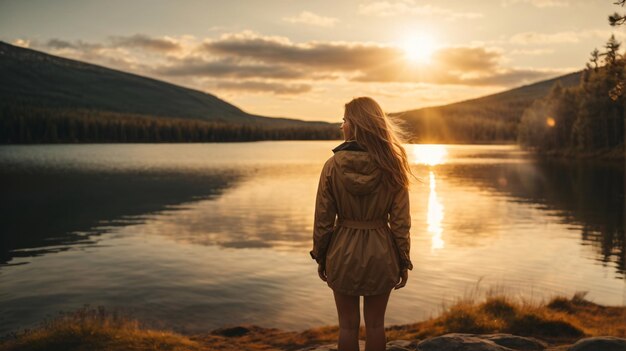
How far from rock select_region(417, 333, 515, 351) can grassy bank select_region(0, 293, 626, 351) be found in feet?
7.50

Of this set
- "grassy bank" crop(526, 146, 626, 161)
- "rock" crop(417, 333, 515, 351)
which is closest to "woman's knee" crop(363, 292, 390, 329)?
"rock" crop(417, 333, 515, 351)

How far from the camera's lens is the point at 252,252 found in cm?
2448

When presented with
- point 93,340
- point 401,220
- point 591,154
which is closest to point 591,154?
point 591,154

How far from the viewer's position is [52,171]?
72125mm

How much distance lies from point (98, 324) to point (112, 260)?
12.3m

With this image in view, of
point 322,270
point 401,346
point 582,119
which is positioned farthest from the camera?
point 582,119

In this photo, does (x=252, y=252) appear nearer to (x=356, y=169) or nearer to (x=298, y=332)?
(x=298, y=332)

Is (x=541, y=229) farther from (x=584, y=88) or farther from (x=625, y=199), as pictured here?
(x=584, y=88)

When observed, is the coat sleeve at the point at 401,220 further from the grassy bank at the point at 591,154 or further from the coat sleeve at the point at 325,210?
the grassy bank at the point at 591,154

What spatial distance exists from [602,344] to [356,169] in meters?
5.53

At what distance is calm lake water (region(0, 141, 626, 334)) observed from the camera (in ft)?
54.5

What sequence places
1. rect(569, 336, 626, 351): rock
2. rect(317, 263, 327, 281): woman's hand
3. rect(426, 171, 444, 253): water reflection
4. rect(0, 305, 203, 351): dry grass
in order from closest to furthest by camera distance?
rect(317, 263, 327, 281): woman's hand → rect(569, 336, 626, 351): rock → rect(0, 305, 203, 351): dry grass → rect(426, 171, 444, 253): water reflection

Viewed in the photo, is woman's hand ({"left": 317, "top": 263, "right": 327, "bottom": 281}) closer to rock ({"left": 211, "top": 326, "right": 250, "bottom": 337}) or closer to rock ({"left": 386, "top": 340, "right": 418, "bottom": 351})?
rock ({"left": 386, "top": 340, "right": 418, "bottom": 351})

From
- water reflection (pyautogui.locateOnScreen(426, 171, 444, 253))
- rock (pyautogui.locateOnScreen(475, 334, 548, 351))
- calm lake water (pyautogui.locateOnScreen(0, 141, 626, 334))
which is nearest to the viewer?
rock (pyautogui.locateOnScreen(475, 334, 548, 351))
